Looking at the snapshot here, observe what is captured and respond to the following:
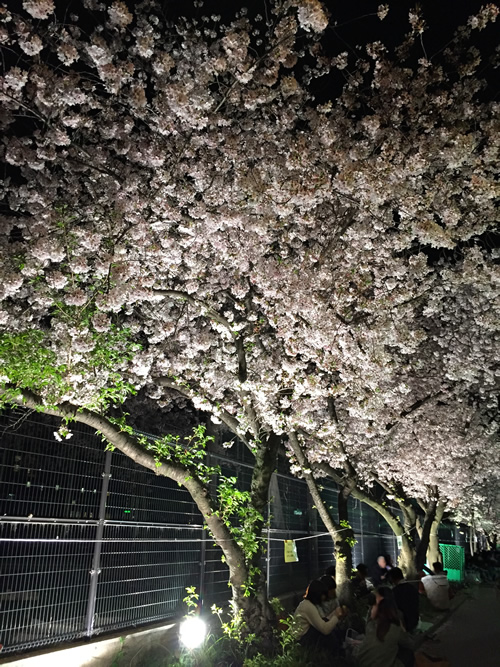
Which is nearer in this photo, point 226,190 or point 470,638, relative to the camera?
point 226,190

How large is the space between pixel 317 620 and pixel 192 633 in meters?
1.67

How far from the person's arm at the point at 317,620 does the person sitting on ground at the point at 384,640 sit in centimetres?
84

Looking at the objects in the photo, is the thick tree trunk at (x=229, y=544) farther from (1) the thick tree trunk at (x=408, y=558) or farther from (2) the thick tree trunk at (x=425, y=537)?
(2) the thick tree trunk at (x=425, y=537)

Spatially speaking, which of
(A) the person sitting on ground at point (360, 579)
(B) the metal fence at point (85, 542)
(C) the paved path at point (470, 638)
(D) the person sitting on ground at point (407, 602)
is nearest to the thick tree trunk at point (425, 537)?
(C) the paved path at point (470, 638)

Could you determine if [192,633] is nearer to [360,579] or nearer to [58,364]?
[58,364]

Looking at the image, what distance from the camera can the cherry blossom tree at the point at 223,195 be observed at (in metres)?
5.87

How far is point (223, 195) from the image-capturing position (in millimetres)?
7152

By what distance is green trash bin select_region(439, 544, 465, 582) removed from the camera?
20.9 m

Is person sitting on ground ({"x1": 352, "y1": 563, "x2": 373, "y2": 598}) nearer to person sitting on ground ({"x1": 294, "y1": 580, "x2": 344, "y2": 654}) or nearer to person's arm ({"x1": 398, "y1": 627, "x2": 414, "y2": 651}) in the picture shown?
person sitting on ground ({"x1": 294, "y1": 580, "x2": 344, "y2": 654})

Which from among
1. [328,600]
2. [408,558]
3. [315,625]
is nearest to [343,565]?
[328,600]

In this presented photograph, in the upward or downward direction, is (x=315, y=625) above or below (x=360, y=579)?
below

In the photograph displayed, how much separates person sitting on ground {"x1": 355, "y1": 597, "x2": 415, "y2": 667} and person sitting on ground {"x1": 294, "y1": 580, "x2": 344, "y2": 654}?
0.86 meters

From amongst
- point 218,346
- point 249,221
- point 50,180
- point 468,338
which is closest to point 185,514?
point 218,346

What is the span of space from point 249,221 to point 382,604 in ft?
16.4
